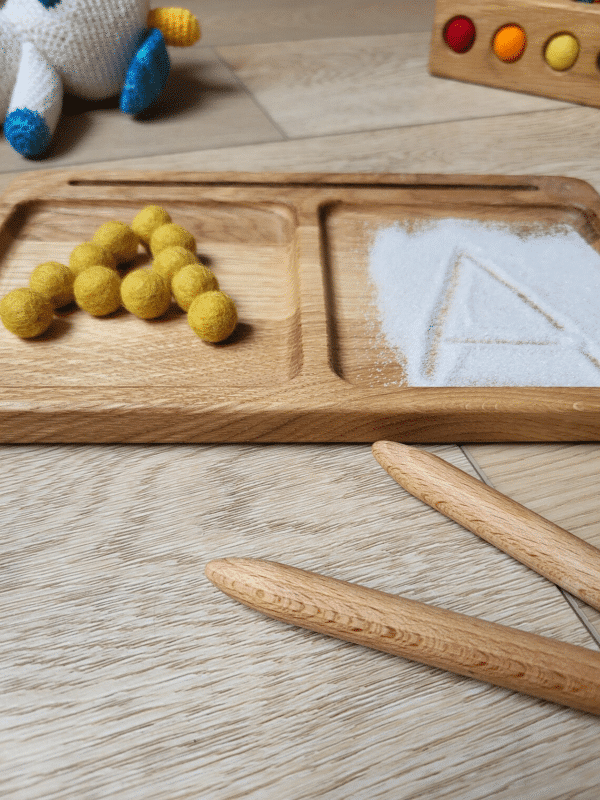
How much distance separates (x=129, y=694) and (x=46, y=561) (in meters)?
0.09

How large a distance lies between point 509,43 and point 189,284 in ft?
1.88

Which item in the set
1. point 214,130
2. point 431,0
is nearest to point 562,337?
point 214,130

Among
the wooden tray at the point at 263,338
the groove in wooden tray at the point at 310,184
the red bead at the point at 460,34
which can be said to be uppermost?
the red bead at the point at 460,34

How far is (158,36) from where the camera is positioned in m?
0.74

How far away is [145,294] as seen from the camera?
474mm

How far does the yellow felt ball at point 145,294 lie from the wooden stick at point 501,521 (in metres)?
0.20

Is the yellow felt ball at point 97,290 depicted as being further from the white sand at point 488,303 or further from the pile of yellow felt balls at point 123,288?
the white sand at point 488,303

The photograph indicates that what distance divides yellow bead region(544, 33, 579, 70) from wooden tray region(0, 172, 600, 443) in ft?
0.83

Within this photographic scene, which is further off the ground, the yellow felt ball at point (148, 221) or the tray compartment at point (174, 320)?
the yellow felt ball at point (148, 221)

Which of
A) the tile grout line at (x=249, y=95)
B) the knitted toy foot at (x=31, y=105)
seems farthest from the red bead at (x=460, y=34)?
the knitted toy foot at (x=31, y=105)

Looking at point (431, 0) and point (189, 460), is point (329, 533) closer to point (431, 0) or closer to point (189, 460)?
point (189, 460)

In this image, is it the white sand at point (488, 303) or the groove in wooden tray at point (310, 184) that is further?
the groove in wooden tray at point (310, 184)

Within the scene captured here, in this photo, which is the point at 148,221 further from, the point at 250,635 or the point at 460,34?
the point at 460,34

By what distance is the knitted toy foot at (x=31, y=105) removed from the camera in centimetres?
69
